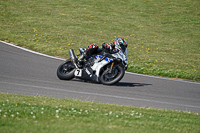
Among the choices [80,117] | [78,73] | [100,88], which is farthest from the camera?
[78,73]

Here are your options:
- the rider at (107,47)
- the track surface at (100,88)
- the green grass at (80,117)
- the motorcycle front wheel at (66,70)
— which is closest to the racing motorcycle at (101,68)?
the motorcycle front wheel at (66,70)

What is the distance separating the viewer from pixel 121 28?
2480 centimetres

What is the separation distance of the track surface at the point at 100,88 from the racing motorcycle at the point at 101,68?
0.80 ft

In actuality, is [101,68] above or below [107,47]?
below

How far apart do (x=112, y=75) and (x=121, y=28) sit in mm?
15119

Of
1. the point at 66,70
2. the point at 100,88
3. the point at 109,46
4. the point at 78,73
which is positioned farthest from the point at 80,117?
the point at 66,70

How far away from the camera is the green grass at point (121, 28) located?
1589 cm

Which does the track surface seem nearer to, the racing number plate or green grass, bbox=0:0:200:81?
the racing number plate

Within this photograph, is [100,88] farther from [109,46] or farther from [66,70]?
[66,70]

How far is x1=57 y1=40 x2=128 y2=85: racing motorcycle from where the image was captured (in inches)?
395

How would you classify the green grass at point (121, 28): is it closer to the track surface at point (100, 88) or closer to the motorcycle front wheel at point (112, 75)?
the track surface at point (100, 88)

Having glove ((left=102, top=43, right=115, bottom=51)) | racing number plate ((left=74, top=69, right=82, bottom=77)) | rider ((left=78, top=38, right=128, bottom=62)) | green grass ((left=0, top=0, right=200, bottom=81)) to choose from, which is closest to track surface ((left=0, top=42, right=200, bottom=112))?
racing number plate ((left=74, top=69, right=82, bottom=77))

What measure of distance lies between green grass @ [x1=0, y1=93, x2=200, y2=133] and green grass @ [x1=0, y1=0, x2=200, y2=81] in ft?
22.1

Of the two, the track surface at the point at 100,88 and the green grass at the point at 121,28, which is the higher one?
the green grass at the point at 121,28
